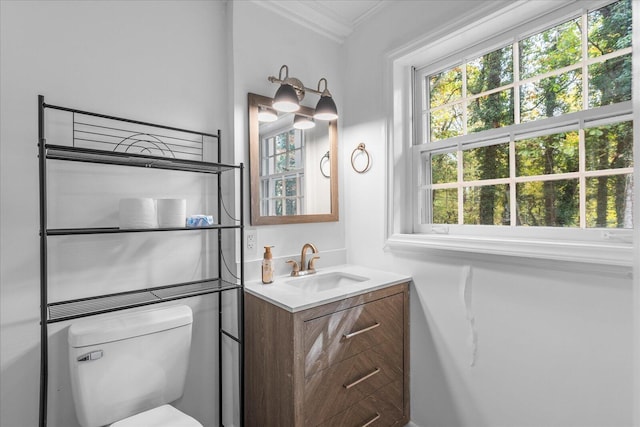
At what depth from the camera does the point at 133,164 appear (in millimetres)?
1472

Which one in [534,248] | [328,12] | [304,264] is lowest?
[304,264]

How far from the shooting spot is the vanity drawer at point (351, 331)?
1412mm

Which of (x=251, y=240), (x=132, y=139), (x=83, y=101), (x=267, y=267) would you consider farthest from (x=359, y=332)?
(x=83, y=101)

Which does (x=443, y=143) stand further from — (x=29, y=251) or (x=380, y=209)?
(x=29, y=251)

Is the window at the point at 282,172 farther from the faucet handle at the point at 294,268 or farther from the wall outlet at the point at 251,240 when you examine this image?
the faucet handle at the point at 294,268

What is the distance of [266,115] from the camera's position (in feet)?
6.20

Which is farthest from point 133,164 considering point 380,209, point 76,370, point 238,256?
point 380,209

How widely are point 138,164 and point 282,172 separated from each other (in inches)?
30.7

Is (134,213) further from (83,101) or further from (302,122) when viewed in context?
(302,122)

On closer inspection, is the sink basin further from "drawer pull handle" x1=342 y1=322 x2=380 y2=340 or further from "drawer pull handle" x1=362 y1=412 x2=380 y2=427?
"drawer pull handle" x1=362 y1=412 x2=380 y2=427

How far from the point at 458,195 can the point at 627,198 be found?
0.70m

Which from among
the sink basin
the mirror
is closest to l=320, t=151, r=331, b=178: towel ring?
the mirror

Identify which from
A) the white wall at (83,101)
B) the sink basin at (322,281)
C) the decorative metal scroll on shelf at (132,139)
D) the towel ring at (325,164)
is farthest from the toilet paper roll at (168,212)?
the towel ring at (325,164)

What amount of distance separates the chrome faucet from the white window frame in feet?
1.56
